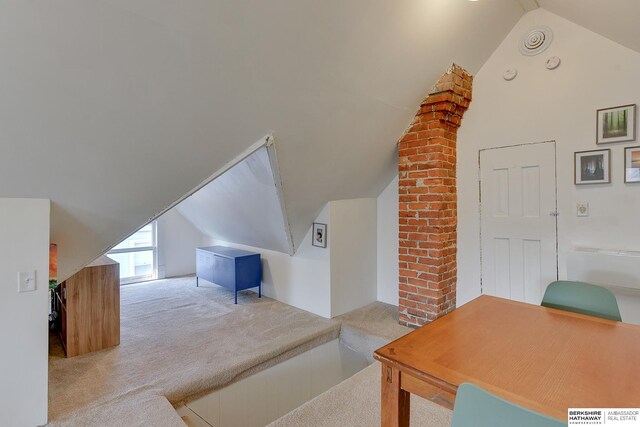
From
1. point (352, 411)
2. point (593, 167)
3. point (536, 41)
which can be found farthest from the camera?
point (536, 41)

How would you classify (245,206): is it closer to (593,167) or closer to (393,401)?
(393,401)

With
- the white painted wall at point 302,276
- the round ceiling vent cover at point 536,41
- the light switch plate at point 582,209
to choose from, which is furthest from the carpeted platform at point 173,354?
the round ceiling vent cover at point 536,41

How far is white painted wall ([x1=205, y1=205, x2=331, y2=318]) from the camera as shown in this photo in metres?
3.45

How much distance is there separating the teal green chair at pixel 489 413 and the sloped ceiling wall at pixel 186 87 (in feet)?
5.78

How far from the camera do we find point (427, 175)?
10.2 feet

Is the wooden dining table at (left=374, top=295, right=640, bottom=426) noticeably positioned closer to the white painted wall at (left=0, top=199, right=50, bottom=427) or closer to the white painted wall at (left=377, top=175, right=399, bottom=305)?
the white painted wall at (left=0, top=199, right=50, bottom=427)

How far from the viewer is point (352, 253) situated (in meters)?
3.64

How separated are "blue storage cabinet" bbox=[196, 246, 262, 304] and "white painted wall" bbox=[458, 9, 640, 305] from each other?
2393 millimetres

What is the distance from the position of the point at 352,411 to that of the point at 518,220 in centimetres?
217

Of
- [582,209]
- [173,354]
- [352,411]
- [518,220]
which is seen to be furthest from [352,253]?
[582,209]

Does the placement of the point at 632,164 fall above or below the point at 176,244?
above

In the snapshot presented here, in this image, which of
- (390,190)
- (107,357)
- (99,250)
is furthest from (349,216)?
(107,357)

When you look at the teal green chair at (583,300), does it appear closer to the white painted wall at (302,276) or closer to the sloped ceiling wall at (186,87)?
the sloped ceiling wall at (186,87)

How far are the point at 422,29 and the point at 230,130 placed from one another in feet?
4.98
